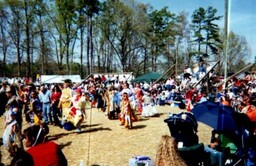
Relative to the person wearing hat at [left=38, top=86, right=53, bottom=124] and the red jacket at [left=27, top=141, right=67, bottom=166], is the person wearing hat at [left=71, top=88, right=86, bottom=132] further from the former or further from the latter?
the red jacket at [left=27, top=141, right=67, bottom=166]

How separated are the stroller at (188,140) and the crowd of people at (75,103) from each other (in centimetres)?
180

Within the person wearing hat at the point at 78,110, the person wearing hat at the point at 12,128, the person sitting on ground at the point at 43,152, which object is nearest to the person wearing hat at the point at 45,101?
the person wearing hat at the point at 78,110

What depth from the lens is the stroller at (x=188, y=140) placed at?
5852 millimetres

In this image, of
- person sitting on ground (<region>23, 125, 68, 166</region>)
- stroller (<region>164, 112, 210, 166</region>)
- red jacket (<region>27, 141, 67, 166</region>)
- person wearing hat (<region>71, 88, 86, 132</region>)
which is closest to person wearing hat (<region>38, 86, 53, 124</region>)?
person wearing hat (<region>71, 88, 86, 132</region>)

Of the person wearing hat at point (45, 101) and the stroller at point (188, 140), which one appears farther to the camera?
the person wearing hat at point (45, 101)

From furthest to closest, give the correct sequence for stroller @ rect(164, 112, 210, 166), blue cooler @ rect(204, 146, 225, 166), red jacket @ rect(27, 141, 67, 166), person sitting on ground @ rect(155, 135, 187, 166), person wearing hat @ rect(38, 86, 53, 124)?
person wearing hat @ rect(38, 86, 53, 124) → blue cooler @ rect(204, 146, 225, 166) → stroller @ rect(164, 112, 210, 166) → person sitting on ground @ rect(155, 135, 187, 166) → red jacket @ rect(27, 141, 67, 166)

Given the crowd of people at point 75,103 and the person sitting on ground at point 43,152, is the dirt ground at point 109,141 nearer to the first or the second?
the crowd of people at point 75,103

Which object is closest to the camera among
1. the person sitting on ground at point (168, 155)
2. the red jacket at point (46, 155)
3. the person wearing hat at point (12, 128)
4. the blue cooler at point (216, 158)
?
the red jacket at point (46, 155)

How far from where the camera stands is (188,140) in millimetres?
6051

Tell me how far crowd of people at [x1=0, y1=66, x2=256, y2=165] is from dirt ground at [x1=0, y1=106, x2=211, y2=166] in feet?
→ 1.77

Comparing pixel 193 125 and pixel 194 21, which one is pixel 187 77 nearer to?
pixel 193 125

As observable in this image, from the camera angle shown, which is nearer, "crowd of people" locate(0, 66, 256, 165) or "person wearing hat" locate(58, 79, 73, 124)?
"crowd of people" locate(0, 66, 256, 165)

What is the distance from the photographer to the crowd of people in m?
8.14

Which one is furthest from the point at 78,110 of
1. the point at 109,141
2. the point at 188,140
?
the point at 188,140
